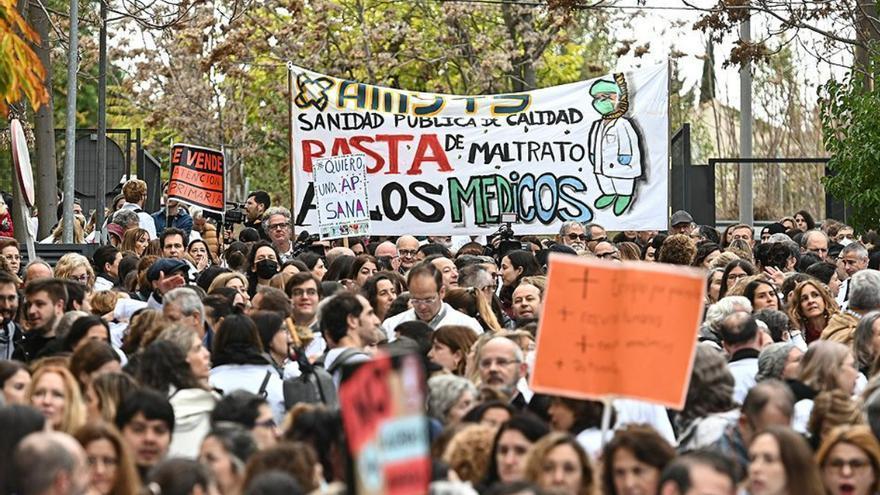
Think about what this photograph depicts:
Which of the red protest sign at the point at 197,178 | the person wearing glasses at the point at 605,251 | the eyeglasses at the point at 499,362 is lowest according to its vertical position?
the eyeglasses at the point at 499,362

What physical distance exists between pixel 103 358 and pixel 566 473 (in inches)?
119

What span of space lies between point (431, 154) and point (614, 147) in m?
1.95

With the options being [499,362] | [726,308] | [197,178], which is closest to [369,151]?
[197,178]

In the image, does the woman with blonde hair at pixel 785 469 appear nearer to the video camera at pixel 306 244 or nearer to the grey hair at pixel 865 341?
the grey hair at pixel 865 341

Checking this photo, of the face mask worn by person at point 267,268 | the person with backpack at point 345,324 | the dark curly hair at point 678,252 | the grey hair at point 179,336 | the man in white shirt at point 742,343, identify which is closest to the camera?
the grey hair at point 179,336

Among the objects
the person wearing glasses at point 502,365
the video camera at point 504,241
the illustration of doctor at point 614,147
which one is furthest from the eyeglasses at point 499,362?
the illustration of doctor at point 614,147

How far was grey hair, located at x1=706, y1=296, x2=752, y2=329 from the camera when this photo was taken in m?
12.9

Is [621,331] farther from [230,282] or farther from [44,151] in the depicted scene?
[44,151]

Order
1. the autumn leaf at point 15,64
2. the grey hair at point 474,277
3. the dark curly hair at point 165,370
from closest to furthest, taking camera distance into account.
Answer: the dark curly hair at point 165,370, the autumn leaf at point 15,64, the grey hair at point 474,277

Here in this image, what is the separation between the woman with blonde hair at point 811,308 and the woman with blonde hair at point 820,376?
3433 millimetres

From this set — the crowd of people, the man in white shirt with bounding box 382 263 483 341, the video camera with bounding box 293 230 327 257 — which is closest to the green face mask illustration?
the video camera with bounding box 293 230 327 257

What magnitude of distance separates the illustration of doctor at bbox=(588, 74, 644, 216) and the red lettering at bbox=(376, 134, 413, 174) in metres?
2.01

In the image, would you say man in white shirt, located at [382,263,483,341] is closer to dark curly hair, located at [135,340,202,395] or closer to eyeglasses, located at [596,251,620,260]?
dark curly hair, located at [135,340,202,395]

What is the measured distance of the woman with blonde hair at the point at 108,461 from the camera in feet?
27.8
